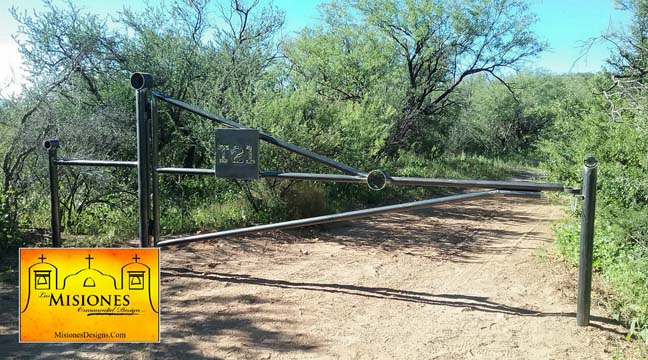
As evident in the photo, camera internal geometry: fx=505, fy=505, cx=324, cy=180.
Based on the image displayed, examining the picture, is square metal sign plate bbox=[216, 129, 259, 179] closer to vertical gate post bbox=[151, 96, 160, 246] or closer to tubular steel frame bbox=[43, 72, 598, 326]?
tubular steel frame bbox=[43, 72, 598, 326]

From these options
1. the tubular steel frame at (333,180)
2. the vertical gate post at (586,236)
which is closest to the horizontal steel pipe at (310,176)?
the tubular steel frame at (333,180)

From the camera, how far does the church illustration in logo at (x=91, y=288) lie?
319cm

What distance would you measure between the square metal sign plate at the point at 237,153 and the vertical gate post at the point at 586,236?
2.44 metres

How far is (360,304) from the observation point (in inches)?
159

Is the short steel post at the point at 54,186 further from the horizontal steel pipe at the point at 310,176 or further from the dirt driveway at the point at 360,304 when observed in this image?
the horizontal steel pipe at the point at 310,176

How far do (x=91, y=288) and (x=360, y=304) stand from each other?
6.51 ft

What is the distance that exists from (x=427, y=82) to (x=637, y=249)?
1145cm

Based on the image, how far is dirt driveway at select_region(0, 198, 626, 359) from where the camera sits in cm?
322

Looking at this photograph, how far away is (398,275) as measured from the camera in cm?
491

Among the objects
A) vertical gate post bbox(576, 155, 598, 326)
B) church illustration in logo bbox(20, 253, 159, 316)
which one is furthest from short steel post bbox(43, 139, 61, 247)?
vertical gate post bbox(576, 155, 598, 326)

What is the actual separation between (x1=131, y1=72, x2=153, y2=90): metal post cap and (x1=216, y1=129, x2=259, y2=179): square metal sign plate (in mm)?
753

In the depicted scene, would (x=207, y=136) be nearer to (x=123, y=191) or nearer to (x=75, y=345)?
(x=123, y=191)

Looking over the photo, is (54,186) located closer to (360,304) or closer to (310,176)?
(310,176)

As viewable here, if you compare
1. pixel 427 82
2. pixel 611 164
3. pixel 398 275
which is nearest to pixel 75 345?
pixel 398 275
